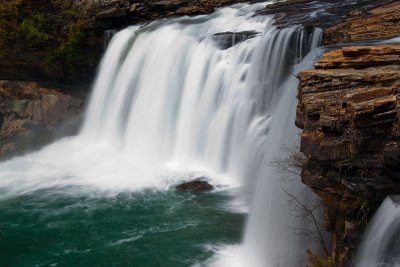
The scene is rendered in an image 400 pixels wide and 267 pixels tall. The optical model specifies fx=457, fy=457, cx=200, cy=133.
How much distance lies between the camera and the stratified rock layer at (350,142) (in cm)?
675

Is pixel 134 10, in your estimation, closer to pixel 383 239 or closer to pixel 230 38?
pixel 230 38

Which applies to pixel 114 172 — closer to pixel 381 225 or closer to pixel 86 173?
pixel 86 173

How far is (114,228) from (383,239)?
7880mm

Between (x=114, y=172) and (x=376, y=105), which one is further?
(x=114, y=172)

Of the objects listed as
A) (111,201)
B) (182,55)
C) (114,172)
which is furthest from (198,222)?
(182,55)

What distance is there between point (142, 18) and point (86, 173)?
9.23 metres

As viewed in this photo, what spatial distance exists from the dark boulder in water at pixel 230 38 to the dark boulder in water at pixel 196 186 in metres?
5.62

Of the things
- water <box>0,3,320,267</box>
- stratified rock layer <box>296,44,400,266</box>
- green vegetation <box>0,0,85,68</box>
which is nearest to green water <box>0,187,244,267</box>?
water <box>0,3,320,267</box>

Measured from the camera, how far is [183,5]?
22578mm

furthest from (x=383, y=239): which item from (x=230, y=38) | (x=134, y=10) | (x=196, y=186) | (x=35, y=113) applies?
(x=35, y=113)

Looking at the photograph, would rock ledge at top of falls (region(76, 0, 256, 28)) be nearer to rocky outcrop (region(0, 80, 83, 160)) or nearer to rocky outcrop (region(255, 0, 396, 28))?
rocky outcrop (region(255, 0, 396, 28))

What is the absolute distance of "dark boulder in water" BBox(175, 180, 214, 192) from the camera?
47.7 ft

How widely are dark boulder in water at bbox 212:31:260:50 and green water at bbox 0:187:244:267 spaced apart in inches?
239

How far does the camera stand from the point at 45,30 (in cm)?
2211
